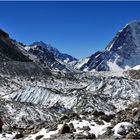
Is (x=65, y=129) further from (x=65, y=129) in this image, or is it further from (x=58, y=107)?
(x=58, y=107)

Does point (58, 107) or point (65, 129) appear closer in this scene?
point (65, 129)

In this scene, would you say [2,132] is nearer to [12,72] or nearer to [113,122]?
[113,122]

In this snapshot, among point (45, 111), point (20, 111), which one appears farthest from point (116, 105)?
point (20, 111)

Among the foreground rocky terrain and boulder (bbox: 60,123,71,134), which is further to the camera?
the foreground rocky terrain

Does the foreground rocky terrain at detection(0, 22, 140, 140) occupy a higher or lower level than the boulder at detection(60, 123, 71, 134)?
higher

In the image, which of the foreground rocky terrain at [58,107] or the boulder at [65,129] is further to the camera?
the foreground rocky terrain at [58,107]

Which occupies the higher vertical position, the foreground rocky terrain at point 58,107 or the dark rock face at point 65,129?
the foreground rocky terrain at point 58,107

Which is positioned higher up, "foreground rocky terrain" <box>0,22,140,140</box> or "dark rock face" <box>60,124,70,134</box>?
"foreground rocky terrain" <box>0,22,140,140</box>

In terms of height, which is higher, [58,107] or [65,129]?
[58,107]

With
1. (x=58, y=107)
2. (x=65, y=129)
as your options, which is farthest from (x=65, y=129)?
(x=58, y=107)
